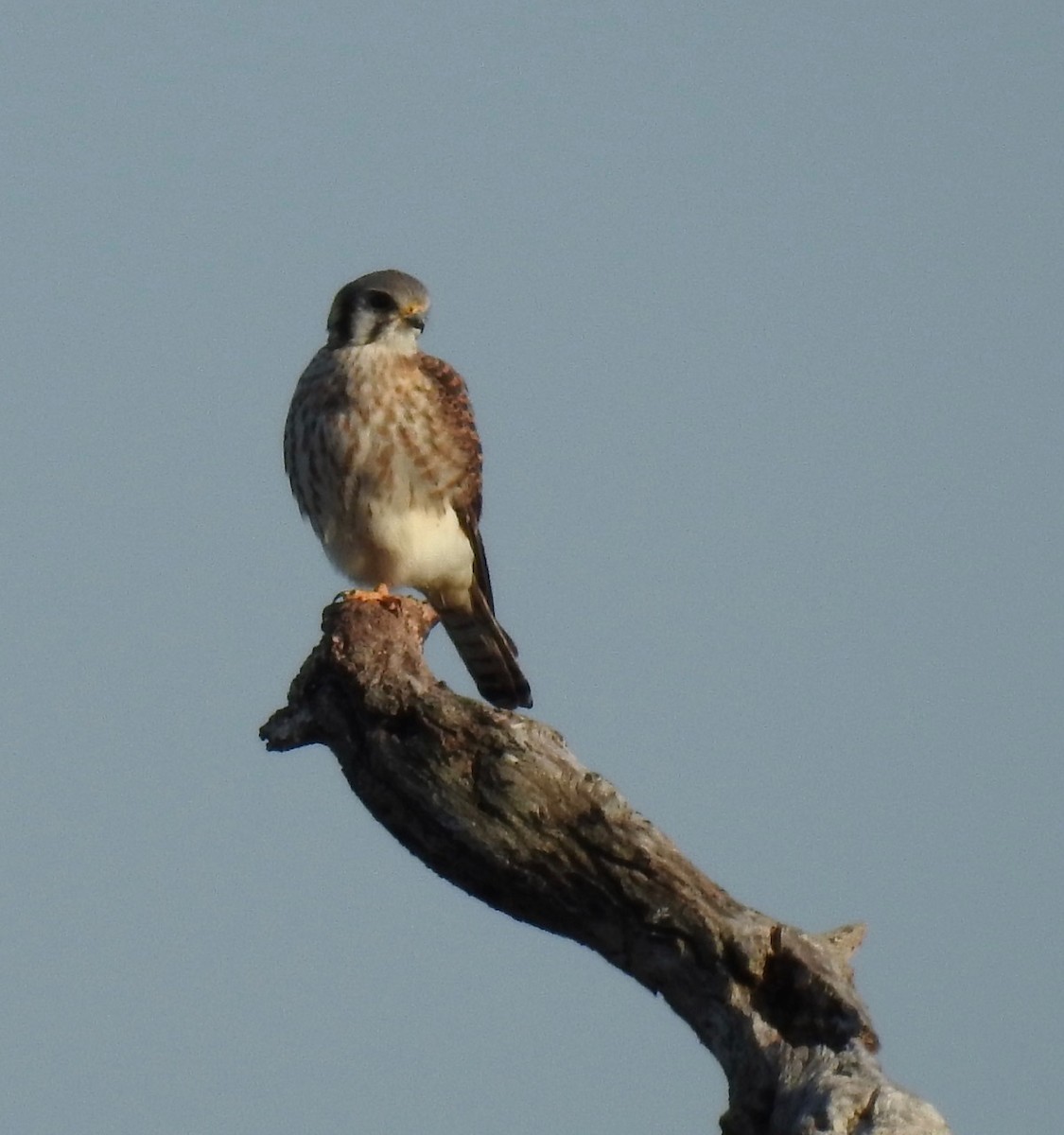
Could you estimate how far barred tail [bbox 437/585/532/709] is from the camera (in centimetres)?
810

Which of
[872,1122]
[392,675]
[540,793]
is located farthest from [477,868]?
[872,1122]

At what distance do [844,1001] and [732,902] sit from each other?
1.17ft

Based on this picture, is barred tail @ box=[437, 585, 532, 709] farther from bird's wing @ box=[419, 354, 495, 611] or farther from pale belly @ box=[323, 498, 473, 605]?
pale belly @ box=[323, 498, 473, 605]

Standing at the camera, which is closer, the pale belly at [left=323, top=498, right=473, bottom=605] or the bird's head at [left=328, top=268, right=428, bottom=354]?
the pale belly at [left=323, top=498, right=473, bottom=605]

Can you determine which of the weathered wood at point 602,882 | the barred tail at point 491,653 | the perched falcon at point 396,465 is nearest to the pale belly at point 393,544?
the perched falcon at point 396,465

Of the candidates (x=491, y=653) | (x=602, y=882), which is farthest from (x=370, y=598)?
(x=491, y=653)

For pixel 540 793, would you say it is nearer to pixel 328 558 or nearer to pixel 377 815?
pixel 377 815

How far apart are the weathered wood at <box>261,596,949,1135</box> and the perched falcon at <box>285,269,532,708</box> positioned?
77.8 inches

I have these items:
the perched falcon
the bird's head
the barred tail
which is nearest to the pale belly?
the perched falcon

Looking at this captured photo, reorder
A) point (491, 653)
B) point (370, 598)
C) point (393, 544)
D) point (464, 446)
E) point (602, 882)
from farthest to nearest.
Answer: point (491, 653) < point (464, 446) < point (393, 544) < point (370, 598) < point (602, 882)

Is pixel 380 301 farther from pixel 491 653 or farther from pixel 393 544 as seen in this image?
pixel 491 653

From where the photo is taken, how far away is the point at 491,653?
8.14 meters

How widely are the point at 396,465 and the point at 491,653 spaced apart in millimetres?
909

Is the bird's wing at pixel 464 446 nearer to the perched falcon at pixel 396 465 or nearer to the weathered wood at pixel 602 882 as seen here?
the perched falcon at pixel 396 465
